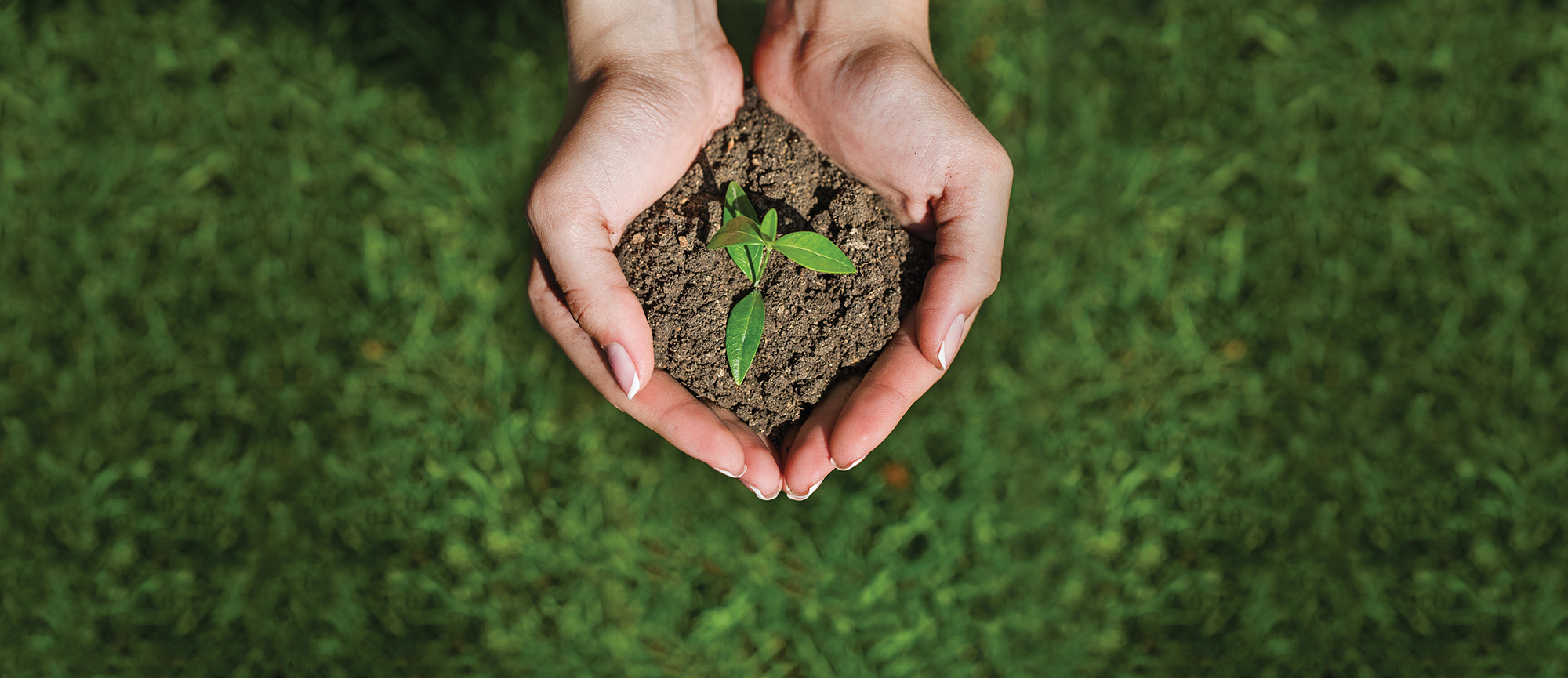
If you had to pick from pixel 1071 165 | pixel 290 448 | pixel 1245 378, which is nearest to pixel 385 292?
pixel 290 448

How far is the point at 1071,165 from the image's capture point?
3.98 meters

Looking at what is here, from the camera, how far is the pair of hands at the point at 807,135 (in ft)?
7.80

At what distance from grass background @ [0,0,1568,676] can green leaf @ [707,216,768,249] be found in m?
1.63

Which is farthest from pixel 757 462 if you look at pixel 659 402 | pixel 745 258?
pixel 745 258

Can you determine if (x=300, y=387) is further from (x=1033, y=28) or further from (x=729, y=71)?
(x=1033, y=28)

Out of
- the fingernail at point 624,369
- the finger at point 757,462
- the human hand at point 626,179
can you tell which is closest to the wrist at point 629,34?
the human hand at point 626,179

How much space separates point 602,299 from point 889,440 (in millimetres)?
1798

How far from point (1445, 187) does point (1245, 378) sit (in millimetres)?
1448

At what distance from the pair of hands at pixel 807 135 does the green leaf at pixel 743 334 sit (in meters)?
0.19

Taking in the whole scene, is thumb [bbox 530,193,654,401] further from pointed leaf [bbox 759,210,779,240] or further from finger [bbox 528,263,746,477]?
pointed leaf [bbox 759,210,779,240]

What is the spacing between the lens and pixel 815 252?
2.39m

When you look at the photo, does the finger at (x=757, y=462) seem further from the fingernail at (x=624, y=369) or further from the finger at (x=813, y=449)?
the fingernail at (x=624, y=369)

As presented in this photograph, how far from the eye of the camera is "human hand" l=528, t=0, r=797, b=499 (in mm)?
2350

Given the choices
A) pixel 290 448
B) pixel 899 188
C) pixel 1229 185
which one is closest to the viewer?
pixel 899 188
